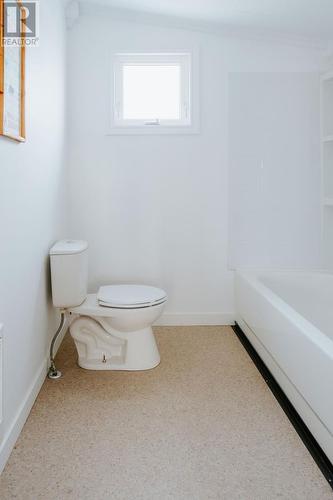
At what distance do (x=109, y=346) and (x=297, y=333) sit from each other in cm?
117

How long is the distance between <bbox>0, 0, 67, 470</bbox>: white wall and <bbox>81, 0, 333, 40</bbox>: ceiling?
69 centimetres

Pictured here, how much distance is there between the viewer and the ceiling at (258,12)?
97.9 inches

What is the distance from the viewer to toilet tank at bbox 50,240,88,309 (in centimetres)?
222

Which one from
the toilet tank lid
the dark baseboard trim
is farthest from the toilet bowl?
the dark baseboard trim

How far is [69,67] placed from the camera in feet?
9.70

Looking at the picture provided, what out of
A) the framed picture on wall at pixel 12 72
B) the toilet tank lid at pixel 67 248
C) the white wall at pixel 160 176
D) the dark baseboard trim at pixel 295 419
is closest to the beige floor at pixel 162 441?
the dark baseboard trim at pixel 295 419

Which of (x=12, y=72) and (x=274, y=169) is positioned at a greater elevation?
(x=12, y=72)

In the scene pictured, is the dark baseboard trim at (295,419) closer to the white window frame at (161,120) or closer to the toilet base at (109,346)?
the toilet base at (109,346)

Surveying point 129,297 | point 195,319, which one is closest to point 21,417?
point 129,297

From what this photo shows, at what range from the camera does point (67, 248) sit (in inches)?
90.0

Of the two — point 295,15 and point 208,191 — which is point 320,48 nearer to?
point 295,15

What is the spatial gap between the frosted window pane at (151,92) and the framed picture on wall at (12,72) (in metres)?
1.38

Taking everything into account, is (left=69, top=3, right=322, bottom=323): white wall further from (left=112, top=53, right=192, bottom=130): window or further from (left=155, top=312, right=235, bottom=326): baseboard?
(left=112, top=53, right=192, bottom=130): window

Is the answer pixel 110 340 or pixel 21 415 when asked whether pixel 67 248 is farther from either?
pixel 21 415
